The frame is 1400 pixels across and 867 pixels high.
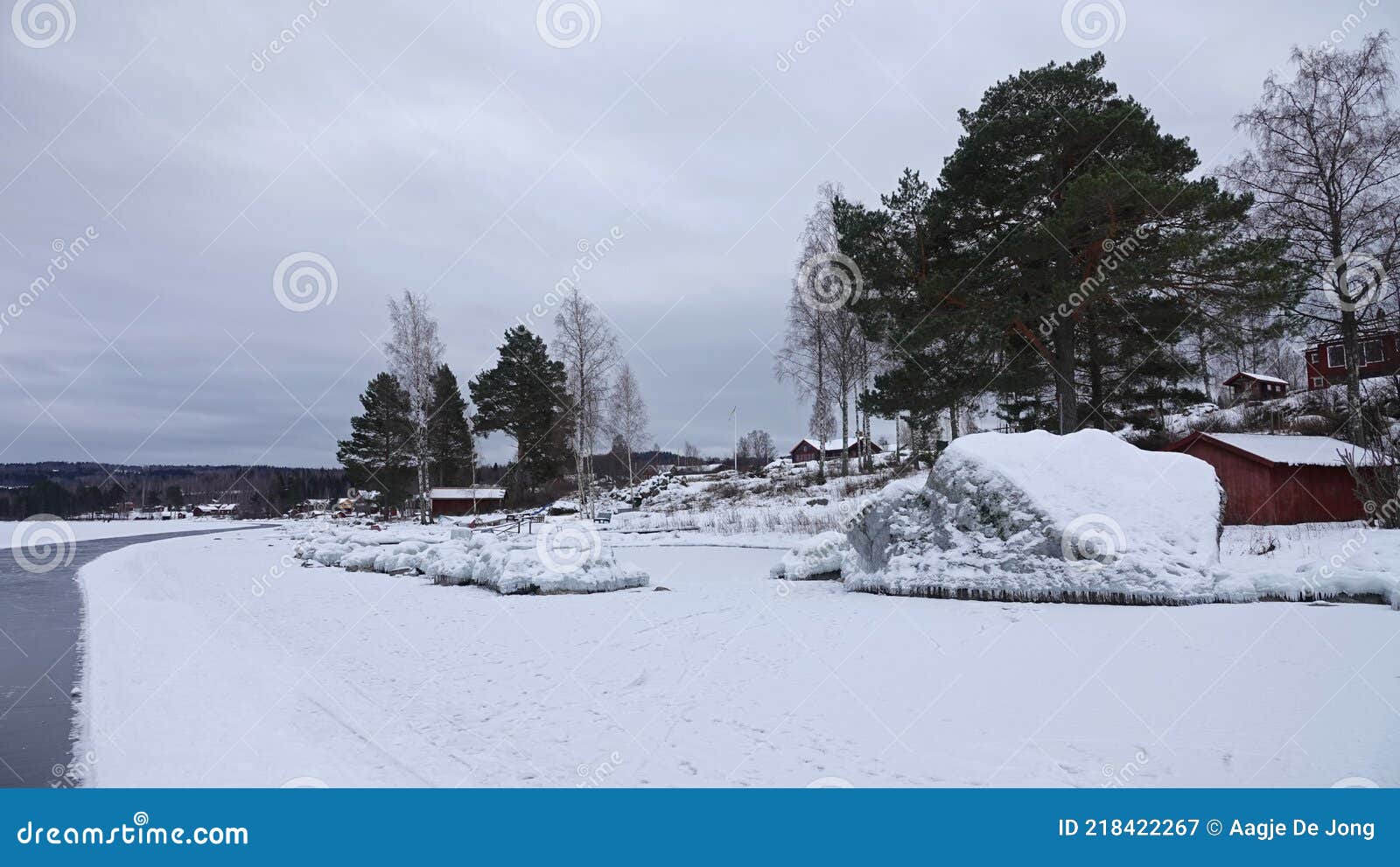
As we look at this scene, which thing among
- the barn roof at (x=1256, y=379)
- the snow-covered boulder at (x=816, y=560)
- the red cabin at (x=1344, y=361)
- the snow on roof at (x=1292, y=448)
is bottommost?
the snow-covered boulder at (x=816, y=560)

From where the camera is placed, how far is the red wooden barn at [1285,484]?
17.0 meters

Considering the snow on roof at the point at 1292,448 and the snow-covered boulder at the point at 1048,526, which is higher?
the snow on roof at the point at 1292,448

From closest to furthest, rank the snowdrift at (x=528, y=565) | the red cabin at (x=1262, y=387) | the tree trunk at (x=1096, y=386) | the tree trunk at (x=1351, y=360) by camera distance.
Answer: the snowdrift at (x=528, y=565), the tree trunk at (x=1096, y=386), the tree trunk at (x=1351, y=360), the red cabin at (x=1262, y=387)

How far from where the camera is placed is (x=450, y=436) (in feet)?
155

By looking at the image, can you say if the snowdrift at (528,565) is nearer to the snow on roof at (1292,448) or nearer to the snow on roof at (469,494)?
→ the snow on roof at (1292,448)

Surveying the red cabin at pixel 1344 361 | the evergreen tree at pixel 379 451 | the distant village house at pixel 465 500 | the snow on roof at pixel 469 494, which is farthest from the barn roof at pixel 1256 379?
the evergreen tree at pixel 379 451

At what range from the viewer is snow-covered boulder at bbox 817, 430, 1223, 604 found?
8688 millimetres

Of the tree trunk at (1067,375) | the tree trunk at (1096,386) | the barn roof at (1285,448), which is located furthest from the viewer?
the tree trunk at (1096,386)

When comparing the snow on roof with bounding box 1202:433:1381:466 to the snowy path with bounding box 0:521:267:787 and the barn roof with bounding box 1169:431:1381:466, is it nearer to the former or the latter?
the barn roof with bounding box 1169:431:1381:466

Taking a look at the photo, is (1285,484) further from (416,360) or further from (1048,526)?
(416,360)

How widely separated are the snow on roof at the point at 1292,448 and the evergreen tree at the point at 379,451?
36.9m

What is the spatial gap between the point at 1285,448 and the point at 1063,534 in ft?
43.0

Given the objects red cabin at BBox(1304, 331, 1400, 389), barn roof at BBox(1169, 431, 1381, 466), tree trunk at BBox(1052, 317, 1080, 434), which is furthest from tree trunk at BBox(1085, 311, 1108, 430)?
red cabin at BBox(1304, 331, 1400, 389)

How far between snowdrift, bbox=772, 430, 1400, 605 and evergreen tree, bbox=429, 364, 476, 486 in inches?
1502
